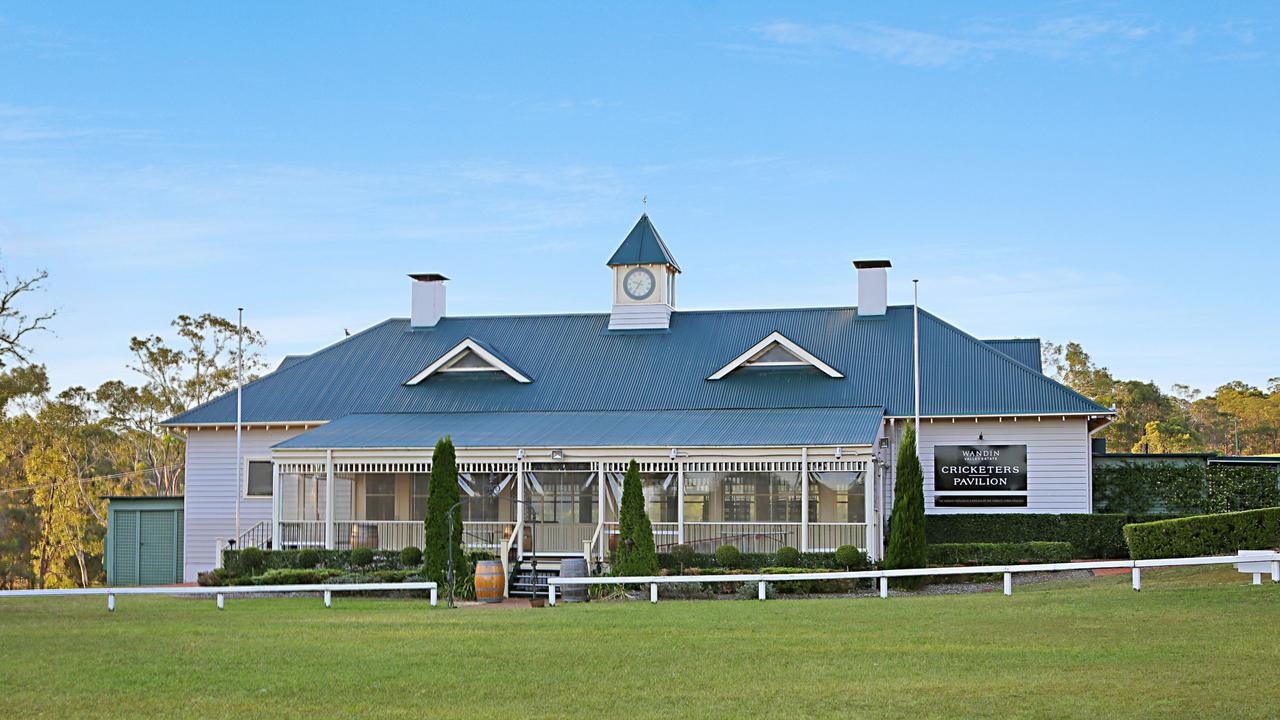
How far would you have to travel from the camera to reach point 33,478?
56562 mm

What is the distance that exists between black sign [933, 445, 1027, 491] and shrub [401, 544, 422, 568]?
1104 cm

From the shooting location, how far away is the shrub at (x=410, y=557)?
93.0ft

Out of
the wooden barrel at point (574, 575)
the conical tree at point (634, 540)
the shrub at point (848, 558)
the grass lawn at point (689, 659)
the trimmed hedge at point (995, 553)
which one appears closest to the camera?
the grass lawn at point (689, 659)

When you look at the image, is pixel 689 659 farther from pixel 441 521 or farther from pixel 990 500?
pixel 990 500

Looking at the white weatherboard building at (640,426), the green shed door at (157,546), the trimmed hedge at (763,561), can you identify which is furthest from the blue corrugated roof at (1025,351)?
the green shed door at (157,546)

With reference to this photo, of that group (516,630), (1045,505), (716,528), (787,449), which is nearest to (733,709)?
(516,630)

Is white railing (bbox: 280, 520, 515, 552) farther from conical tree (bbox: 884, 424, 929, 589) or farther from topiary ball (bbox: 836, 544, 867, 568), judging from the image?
conical tree (bbox: 884, 424, 929, 589)

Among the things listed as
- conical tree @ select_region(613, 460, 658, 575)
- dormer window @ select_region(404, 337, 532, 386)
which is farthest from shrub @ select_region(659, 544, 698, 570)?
dormer window @ select_region(404, 337, 532, 386)

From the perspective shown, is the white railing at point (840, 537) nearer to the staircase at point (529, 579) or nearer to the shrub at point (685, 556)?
the shrub at point (685, 556)

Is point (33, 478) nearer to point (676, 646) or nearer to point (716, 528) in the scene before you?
point (716, 528)

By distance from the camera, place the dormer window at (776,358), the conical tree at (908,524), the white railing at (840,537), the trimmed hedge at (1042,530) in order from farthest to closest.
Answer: the dormer window at (776,358) < the trimmed hedge at (1042,530) < the white railing at (840,537) < the conical tree at (908,524)

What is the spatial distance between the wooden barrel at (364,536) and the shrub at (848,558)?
9.92 m

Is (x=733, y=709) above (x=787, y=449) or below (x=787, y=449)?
below

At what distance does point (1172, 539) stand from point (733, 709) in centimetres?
1400
